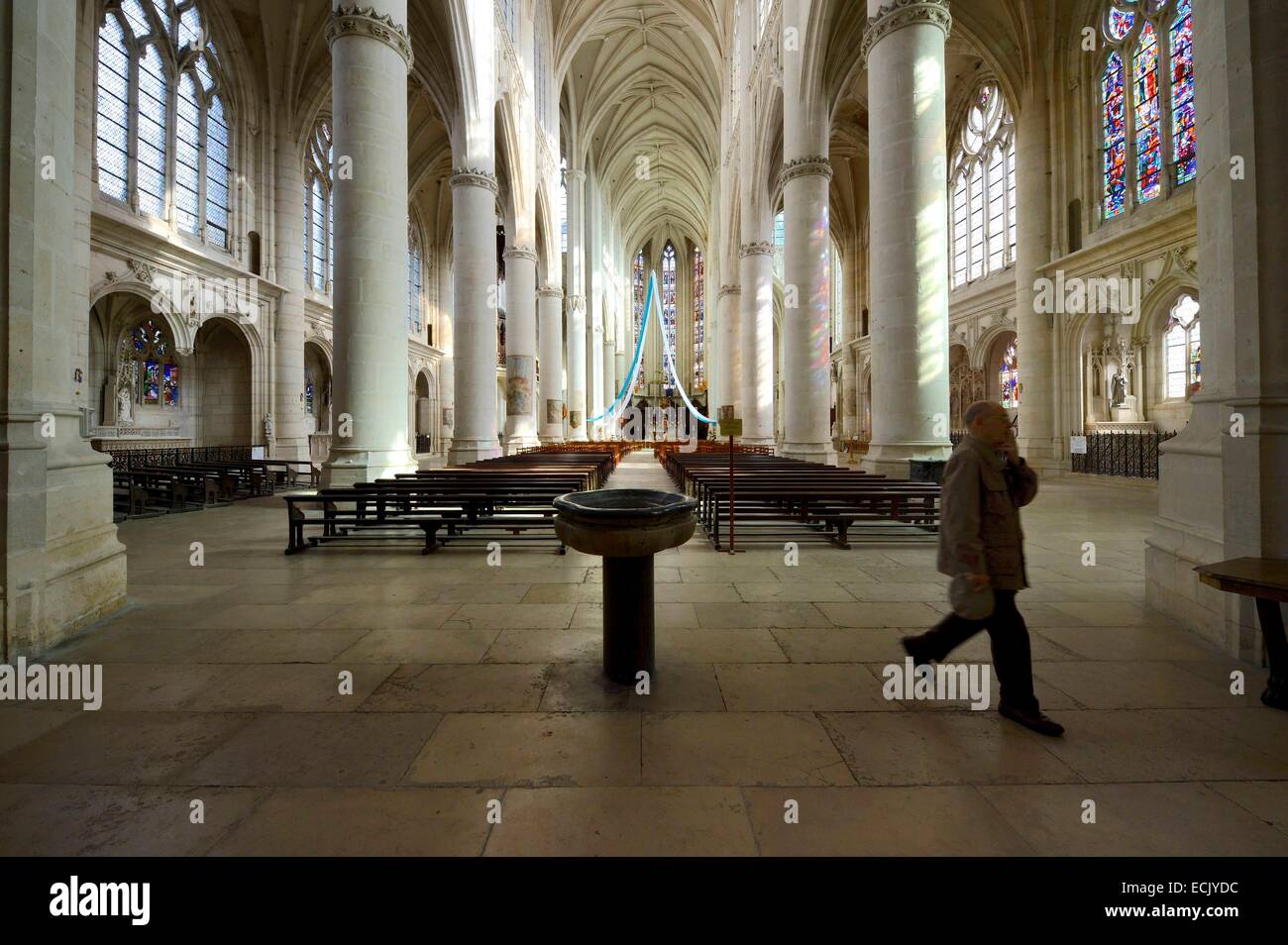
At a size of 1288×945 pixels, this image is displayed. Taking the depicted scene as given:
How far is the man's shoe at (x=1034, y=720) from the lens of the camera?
2.45 m

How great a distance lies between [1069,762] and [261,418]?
21879 mm

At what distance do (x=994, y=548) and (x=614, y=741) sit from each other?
1821 millimetres

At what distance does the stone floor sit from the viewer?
1.84m

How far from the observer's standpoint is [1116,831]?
72.1 inches

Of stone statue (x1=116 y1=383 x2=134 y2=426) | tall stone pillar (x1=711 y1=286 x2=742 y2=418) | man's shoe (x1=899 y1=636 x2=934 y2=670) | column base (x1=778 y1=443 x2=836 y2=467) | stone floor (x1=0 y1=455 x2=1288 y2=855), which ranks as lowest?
stone floor (x1=0 y1=455 x2=1288 y2=855)

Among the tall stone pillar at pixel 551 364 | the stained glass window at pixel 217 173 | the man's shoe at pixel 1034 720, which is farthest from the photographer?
the tall stone pillar at pixel 551 364

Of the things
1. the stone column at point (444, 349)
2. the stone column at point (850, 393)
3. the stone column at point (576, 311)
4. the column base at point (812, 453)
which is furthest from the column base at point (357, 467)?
the stone column at point (850, 393)

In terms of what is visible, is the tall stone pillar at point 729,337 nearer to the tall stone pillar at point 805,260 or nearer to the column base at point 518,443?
the column base at point 518,443

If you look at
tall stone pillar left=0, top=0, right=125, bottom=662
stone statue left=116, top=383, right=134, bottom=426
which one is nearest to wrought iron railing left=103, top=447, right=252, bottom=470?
stone statue left=116, top=383, right=134, bottom=426

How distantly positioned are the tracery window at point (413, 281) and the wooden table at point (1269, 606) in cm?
3132

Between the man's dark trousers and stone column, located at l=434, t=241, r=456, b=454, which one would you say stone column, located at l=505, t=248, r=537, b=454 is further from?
the man's dark trousers

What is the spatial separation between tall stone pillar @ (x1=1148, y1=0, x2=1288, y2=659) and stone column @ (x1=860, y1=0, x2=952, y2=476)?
18.1 ft

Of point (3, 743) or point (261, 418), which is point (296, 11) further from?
point (3, 743)
